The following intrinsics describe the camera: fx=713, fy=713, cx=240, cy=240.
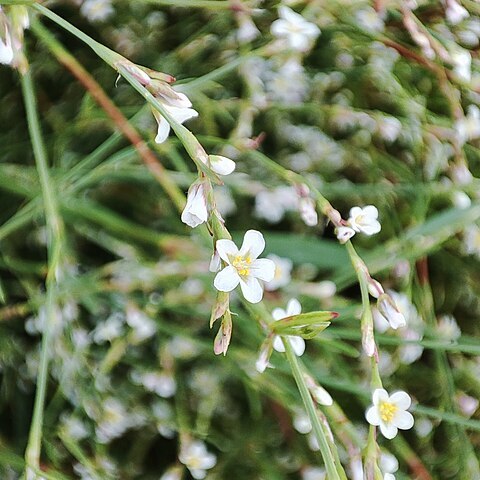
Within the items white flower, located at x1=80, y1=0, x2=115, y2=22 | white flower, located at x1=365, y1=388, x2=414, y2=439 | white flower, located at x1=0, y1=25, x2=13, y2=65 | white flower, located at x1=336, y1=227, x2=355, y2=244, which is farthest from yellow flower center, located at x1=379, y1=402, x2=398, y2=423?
white flower, located at x1=80, y1=0, x2=115, y2=22

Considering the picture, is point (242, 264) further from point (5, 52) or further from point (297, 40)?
point (297, 40)

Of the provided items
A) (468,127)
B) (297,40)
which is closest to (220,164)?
(297,40)

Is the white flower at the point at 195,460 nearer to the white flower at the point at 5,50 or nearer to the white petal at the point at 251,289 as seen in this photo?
the white petal at the point at 251,289

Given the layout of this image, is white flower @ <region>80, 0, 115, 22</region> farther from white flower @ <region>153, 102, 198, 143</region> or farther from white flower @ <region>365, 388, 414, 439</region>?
white flower @ <region>365, 388, 414, 439</region>

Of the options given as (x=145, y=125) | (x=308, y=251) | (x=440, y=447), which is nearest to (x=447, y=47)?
(x=308, y=251)

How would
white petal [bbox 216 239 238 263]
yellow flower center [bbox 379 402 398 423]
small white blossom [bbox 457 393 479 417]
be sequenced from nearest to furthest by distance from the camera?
white petal [bbox 216 239 238 263] → yellow flower center [bbox 379 402 398 423] → small white blossom [bbox 457 393 479 417]
